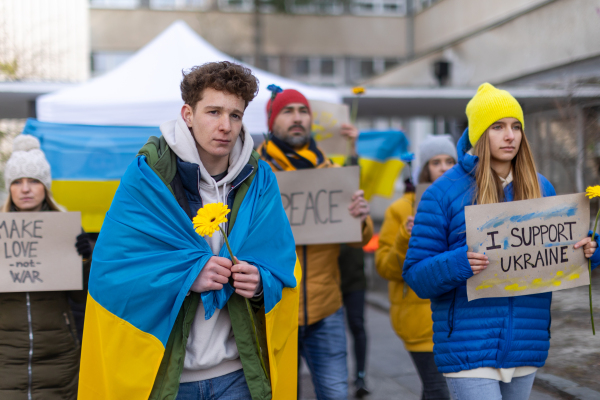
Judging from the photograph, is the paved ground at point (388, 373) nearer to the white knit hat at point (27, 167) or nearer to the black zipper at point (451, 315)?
the black zipper at point (451, 315)

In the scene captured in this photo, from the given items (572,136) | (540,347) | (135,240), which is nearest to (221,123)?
(135,240)

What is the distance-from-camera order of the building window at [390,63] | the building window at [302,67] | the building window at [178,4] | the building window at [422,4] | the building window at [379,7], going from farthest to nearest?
the building window at [390,63]
the building window at [302,67]
the building window at [379,7]
the building window at [178,4]
the building window at [422,4]

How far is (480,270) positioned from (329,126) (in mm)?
2395

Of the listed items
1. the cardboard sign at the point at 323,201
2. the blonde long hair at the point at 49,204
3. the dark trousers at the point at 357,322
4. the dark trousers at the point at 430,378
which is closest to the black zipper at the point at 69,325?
the blonde long hair at the point at 49,204

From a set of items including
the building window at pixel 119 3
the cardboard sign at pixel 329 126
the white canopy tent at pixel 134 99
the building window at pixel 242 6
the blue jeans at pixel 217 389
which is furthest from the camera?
the building window at pixel 242 6

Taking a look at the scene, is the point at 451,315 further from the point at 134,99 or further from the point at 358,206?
the point at 134,99

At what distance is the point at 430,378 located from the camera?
3.56 meters

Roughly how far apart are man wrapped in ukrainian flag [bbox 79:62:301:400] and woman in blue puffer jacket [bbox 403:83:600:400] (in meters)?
0.68

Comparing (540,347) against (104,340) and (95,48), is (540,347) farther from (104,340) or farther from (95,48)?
(95,48)

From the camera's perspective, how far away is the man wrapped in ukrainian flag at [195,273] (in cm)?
207

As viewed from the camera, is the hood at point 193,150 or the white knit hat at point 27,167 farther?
the white knit hat at point 27,167

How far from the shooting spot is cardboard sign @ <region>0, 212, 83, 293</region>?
3.32m

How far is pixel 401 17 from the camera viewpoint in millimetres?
25422

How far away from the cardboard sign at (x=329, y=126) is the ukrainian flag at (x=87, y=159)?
4.88 feet
